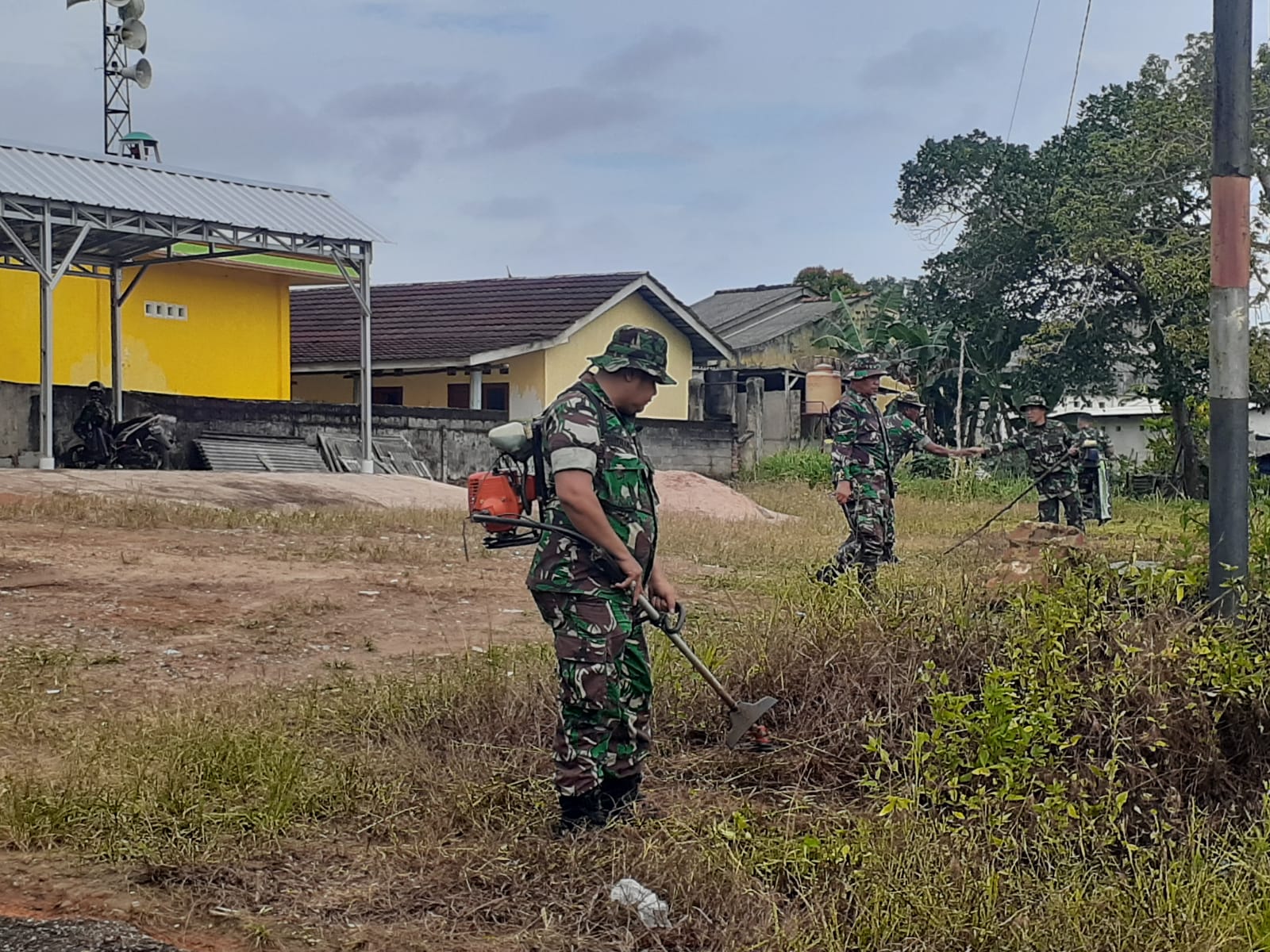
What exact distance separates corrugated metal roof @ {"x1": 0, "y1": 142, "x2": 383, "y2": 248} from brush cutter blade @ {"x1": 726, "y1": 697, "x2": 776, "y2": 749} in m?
13.1

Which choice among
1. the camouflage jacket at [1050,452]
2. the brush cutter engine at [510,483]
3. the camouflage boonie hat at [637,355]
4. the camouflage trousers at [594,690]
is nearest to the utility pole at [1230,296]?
the camouflage boonie hat at [637,355]

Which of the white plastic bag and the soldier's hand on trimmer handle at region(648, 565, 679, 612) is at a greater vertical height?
the soldier's hand on trimmer handle at region(648, 565, 679, 612)

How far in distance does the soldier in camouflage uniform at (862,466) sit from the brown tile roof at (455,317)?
626 inches

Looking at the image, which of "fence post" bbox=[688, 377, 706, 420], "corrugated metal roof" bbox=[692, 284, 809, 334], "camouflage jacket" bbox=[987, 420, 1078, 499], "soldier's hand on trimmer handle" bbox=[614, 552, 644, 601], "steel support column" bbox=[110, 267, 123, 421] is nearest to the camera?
"soldier's hand on trimmer handle" bbox=[614, 552, 644, 601]

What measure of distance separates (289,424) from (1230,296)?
15862 millimetres

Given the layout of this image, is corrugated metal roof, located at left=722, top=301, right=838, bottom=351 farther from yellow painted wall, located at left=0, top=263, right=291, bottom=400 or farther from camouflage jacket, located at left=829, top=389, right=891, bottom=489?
camouflage jacket, located at left=829, top=389, right=891, bottom=489

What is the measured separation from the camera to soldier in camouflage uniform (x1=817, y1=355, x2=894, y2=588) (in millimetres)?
8922

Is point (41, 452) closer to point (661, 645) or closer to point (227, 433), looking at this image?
point (227, 433)

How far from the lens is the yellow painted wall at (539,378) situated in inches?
1038

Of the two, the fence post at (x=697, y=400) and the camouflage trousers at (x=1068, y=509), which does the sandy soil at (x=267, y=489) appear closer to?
the camouflage trousers at (x=1068, y=509)

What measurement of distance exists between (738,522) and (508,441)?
38.5 ft

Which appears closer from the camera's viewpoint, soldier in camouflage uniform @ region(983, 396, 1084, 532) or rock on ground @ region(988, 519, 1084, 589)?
rock on ground @ region(988, 519, 1084, 589)

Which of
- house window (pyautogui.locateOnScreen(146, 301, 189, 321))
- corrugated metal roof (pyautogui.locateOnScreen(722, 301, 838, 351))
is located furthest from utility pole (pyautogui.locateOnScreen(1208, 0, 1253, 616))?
corrugated metal roof (pyautogui.locateOnScreen(722, 301, 838, 351))

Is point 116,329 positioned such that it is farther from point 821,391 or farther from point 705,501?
point 821,391
